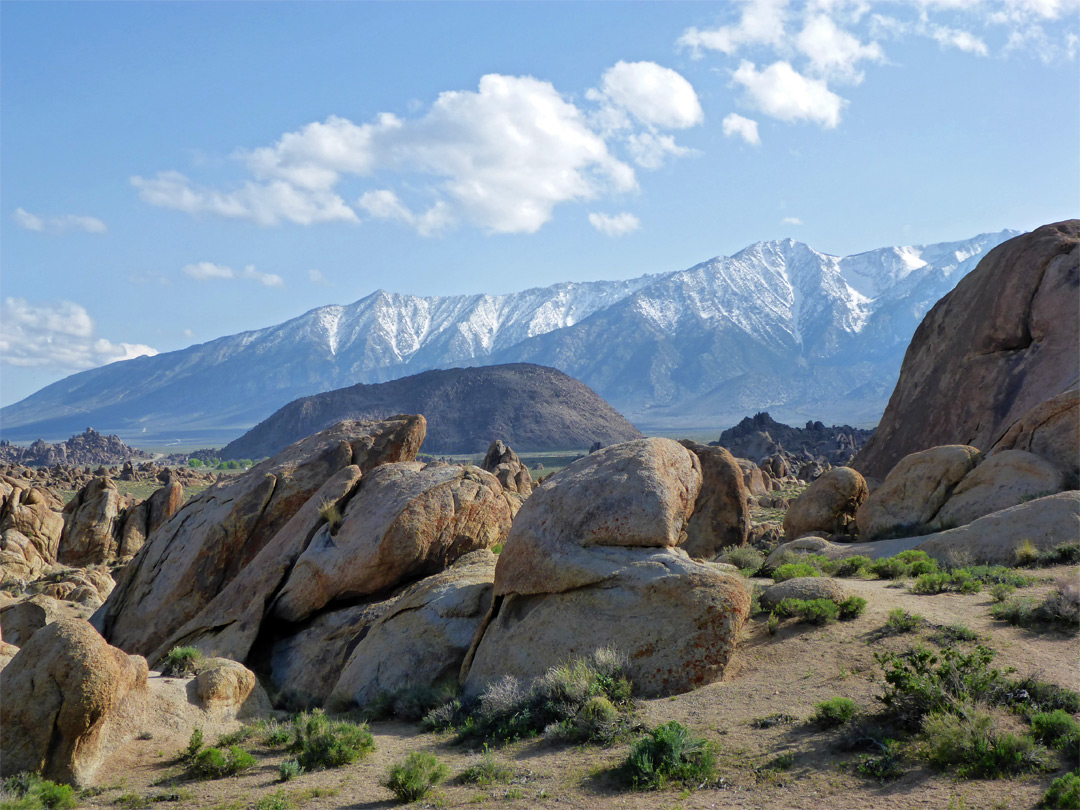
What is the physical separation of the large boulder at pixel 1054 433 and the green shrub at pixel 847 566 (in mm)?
6337

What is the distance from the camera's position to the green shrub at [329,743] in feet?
32.8

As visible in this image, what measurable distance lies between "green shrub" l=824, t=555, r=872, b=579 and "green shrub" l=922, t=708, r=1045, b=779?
8.82 meters

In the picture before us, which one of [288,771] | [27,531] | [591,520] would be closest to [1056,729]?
[591,520]

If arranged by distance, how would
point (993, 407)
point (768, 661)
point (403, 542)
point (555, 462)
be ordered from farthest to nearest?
point (555, 462) < point (993, 407) < point (403, 542) < point (768, 661)

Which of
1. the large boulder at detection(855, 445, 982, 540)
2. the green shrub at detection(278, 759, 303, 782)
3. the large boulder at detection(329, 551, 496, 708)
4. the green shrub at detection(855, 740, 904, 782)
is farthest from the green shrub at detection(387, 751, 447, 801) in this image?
the large boulder at detection(855, 445, 982, 540)

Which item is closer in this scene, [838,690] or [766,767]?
[766,767]

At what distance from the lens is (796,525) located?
24.3m

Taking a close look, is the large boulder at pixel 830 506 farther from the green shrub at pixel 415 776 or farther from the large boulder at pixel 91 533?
the large boulder at pixel 91 533

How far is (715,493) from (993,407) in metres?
11.6

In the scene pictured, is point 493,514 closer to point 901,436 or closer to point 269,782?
point 269,782

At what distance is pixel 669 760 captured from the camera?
8703 mm

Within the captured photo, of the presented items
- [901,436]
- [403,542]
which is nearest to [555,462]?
[901,436]

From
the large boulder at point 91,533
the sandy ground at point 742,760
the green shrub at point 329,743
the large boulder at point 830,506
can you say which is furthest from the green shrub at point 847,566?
the large boulder at point 91,533

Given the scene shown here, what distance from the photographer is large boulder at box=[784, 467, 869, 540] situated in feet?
78.4
